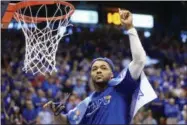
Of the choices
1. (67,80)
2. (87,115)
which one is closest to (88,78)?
(67,80)

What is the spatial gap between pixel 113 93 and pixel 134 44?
1.47 ft

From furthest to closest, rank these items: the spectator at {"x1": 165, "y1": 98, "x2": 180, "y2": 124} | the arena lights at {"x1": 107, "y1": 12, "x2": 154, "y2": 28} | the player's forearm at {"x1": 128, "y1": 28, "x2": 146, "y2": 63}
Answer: the arena lights at {"x1": 107, "y1": 12, "x2": 154, "y2": 28}, the spectator at {"x1": 165, "y1": 98, "x2": 180, "y2": 124}, the player's forearm at {"x1": 128, "y1": 28, "x2": 146, "y2": 63}

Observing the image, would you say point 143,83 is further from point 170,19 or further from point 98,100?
point 170,19

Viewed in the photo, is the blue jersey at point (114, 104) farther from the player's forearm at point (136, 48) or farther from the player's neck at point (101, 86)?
the player's forearm at point (136, 48)

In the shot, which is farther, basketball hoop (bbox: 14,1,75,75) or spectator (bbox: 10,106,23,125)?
spectator (bbox: 10,106,23,125)

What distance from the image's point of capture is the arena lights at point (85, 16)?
13990 millimetres

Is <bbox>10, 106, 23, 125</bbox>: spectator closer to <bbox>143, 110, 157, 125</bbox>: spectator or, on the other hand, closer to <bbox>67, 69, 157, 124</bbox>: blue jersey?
<bbox>143, 110, 157, 125</bbox>: spectator

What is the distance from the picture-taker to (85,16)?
14.3m

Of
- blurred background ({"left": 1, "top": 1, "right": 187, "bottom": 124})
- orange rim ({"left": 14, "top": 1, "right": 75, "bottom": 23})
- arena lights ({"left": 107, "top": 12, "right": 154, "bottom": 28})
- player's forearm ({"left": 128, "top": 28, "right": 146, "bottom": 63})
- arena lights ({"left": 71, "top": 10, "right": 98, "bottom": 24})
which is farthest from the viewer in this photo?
arena lights ({"left": 107, "top": 12, "right": 154, "bottom": 28})

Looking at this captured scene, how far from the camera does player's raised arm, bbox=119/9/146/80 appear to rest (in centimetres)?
330

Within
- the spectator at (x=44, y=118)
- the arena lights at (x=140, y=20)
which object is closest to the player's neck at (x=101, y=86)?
the spectator at (x=44, y=118)

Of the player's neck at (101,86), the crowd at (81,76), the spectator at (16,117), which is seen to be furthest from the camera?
the crowd at (81,76)

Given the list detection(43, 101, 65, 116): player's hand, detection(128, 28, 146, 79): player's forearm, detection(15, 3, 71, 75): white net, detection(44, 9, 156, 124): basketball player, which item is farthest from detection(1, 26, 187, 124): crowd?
detection(128, 28, 146, 79): player's forearm

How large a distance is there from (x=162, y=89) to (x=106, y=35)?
3308 millimetres
